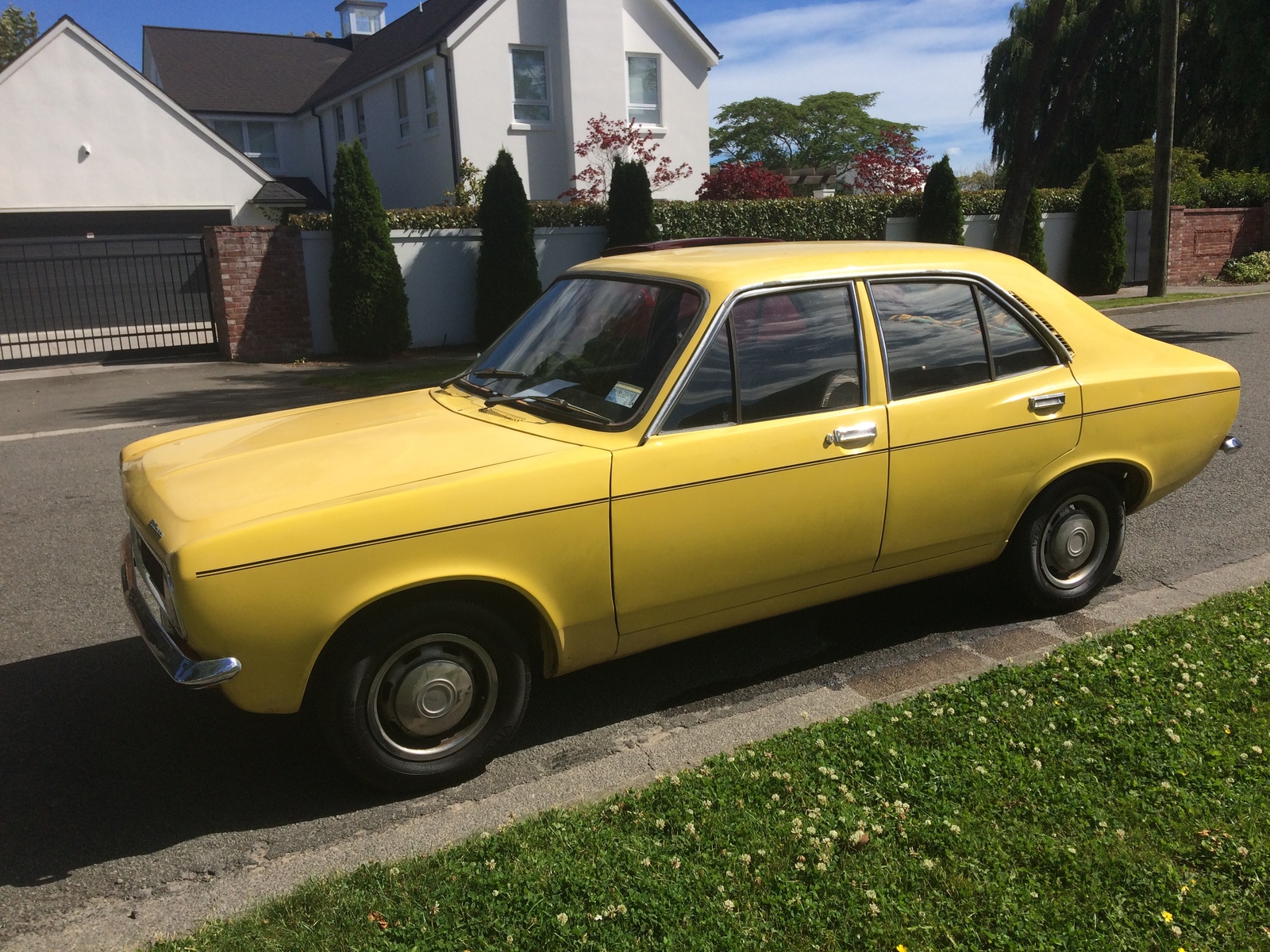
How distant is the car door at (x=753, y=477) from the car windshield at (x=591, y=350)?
0.55 feet

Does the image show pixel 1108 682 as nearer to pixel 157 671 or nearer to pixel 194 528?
pixel 194 528

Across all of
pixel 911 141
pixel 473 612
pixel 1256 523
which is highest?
pixel 911 141

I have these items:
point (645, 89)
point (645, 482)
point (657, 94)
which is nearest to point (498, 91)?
point (645, 89)

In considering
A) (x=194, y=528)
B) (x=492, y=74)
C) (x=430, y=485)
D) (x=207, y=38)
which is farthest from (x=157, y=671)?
(x=207, y=38)

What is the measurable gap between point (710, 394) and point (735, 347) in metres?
0.22

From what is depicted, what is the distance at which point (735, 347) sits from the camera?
3920mm

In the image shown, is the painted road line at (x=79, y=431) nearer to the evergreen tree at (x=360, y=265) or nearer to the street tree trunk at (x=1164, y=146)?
the evergreen tree at (x=360, y=265)

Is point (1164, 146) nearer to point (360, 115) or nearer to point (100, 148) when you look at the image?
point (360, 115)

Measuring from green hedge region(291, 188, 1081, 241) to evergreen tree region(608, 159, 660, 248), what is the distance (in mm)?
363

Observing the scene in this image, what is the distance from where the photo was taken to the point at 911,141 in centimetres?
2959

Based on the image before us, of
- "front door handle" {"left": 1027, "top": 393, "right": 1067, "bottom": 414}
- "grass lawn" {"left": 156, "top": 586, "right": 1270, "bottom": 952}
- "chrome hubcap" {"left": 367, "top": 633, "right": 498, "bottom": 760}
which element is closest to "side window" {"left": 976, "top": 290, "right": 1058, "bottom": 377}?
"front door handle" {"left": 1027, "top": 393, "right": 1067, "bottom": 414}

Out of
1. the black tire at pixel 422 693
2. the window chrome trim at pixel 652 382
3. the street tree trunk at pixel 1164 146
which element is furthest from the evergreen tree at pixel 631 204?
the black tire at pixel 422 693

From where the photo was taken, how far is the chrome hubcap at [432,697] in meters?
3.38

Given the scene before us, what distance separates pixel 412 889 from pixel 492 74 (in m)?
24.6
